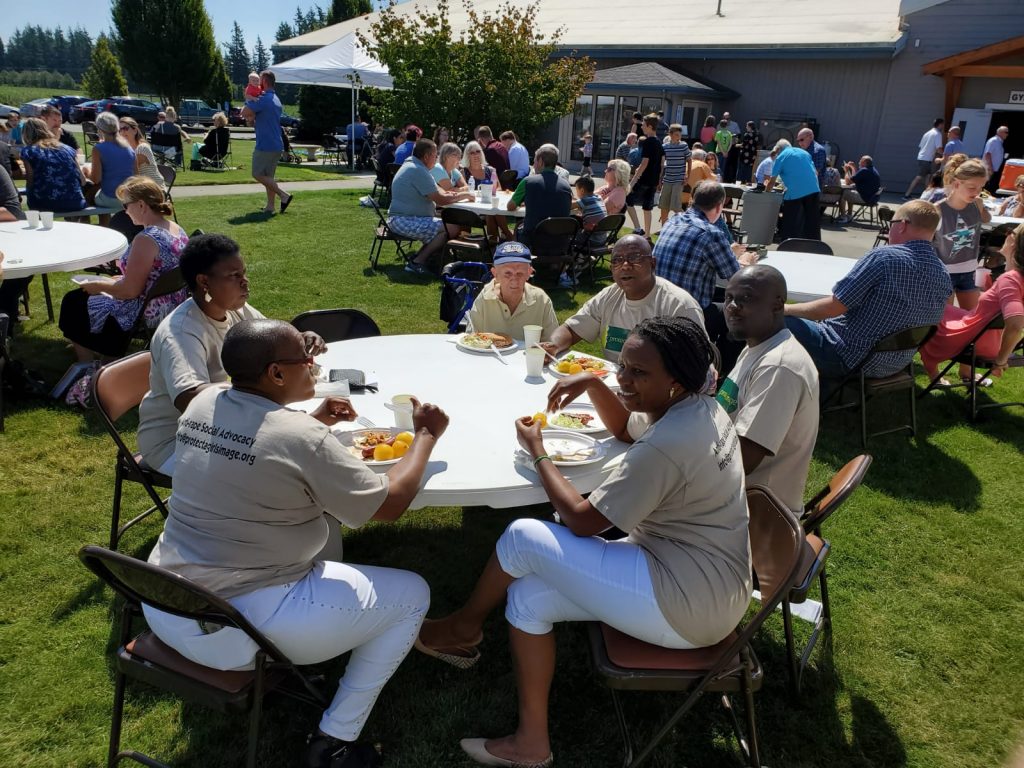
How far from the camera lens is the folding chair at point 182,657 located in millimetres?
1850

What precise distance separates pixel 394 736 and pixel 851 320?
12.9 feet

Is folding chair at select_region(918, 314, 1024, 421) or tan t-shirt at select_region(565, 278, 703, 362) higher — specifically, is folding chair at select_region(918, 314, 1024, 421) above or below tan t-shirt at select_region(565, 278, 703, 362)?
below

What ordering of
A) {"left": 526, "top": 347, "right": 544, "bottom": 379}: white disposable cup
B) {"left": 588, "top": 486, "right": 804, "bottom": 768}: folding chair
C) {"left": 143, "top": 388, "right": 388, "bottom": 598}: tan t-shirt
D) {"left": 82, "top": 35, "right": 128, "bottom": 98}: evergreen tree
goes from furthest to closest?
{"left": 82, "top": 35, "right": 128, "bottom": 98}: evergreen tree, {"left": 526, "top": 347, "right": 544, "bottom": 379}: white disposable cup, {"left": 588, "top": 486, "right": 804, "bottom": 768}: folding chair, {"left": 143, "top": 388, "right": 388, "bottom": 598}: tan t-shirt

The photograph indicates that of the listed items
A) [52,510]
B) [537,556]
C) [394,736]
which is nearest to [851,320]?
[537,556]

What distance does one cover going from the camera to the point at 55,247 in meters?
5.45

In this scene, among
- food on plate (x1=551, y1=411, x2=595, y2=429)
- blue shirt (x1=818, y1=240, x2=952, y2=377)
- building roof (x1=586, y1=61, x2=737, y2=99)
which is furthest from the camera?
building roof (x1=586, y1=61, x2=737, y2=99)

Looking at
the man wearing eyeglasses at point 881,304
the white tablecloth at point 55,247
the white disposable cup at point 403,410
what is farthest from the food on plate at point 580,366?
the white tablecloth at point 55,247

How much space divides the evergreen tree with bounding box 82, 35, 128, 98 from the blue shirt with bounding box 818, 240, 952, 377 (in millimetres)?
45471

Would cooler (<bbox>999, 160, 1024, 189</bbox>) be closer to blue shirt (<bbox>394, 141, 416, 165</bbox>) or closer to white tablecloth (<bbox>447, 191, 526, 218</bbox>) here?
white tablecloth (<bbox>447, 191, 526, 218</bbox>)

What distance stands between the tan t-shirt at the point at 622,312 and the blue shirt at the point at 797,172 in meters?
7.25

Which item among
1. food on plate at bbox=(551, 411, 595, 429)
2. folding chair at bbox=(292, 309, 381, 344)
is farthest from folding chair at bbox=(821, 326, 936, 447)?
folding chair at bbox=(292, 309, 381, 344)

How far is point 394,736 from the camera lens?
8.38 feet

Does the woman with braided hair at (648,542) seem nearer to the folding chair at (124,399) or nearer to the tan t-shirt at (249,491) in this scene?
the tan t-shirt at (249,491)

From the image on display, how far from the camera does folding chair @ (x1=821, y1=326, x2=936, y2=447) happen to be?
4.54m
